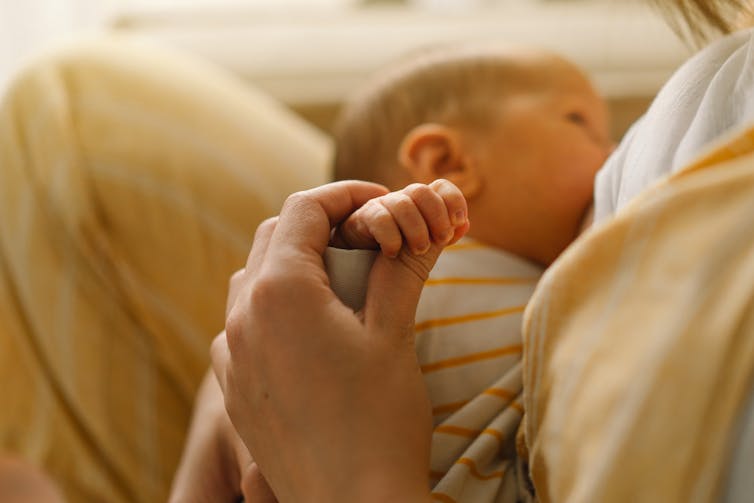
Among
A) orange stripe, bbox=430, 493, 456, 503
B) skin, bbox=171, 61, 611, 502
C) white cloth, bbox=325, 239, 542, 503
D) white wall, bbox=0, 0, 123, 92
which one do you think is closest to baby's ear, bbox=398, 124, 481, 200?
skin, bbox=171, 61, 611, 502

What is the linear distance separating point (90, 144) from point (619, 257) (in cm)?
83

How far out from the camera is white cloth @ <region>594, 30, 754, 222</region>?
20.0 inches

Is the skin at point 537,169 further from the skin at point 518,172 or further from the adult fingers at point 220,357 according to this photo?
the adult fingers at point 220,357

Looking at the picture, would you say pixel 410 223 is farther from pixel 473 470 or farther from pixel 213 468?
pixel 213 468

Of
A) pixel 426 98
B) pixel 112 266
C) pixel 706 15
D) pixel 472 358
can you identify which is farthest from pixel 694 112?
pixel 112 266

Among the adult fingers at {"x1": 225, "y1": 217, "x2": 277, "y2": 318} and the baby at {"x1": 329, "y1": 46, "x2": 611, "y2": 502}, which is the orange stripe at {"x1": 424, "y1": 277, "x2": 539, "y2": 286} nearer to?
the baby at {"x1": 329, "y1": 46, "x2": 611, "y2": 502}

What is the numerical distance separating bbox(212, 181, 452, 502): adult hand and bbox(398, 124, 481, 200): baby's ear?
0.35 metres

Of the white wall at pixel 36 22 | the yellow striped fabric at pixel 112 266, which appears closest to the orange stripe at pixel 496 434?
the yellow striped fabric at pixel 112 266

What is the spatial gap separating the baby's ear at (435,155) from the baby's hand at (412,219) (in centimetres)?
33

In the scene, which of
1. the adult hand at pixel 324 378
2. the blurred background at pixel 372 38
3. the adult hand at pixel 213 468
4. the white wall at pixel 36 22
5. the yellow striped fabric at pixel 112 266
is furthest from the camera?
the white wall at pixel 36 22

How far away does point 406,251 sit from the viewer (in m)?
0.54

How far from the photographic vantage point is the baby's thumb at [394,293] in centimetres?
52

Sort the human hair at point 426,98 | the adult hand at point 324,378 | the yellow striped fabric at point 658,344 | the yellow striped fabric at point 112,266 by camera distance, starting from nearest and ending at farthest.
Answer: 1. the yellow striped fabric at point 658,344
2. the adult hand at point 324,378
3. the human hair at point 426,98
4. the yellow striped fabric at point 112,266

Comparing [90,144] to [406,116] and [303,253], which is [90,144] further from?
[303,253]
